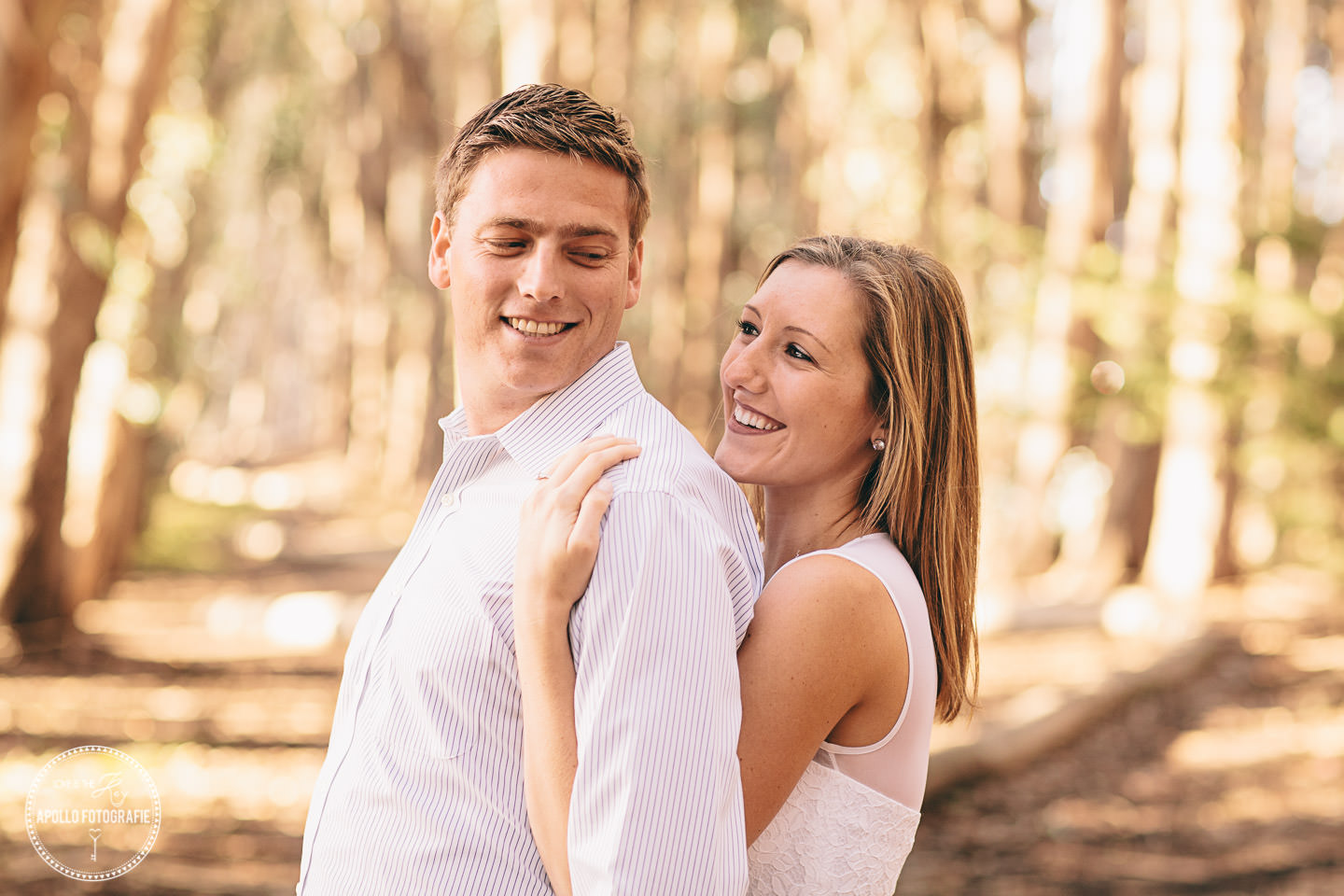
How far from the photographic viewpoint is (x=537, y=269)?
2312 mm

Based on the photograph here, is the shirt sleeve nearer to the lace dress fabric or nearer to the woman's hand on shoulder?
the woman's hand on shoulder

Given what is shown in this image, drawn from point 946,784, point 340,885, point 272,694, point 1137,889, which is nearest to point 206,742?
point 272,694

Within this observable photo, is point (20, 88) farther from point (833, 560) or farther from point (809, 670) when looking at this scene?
point (809, 670)

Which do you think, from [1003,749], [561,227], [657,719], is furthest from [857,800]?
[1003,749]

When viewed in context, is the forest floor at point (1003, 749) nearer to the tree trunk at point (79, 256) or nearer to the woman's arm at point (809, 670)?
the tree trunk at point (79, 256)

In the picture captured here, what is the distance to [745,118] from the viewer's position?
99.6ft

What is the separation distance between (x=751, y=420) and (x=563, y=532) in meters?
0.82

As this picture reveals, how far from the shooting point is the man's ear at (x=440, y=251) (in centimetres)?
263

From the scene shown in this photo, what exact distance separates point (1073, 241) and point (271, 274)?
52210mm

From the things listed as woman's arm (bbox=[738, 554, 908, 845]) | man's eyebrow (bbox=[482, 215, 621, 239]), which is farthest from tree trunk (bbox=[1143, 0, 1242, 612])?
man's eyebrow (bbox=[482, 215, 621, 239])

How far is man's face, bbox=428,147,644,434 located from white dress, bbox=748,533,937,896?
0.62 m

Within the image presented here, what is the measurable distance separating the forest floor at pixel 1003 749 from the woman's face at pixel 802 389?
2331mm

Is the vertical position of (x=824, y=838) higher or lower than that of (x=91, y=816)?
higher

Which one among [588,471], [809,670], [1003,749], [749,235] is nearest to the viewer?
[588,471]
